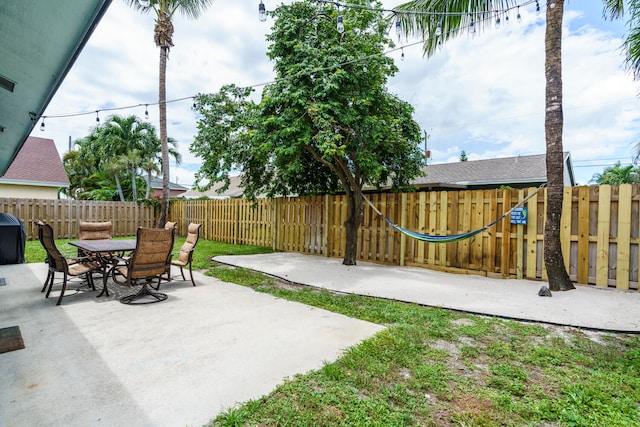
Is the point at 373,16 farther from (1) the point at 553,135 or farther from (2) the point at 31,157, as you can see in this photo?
(2) the point at 31,157

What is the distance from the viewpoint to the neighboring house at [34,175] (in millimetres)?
15477

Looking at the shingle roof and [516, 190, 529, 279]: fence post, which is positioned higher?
the shingle roof

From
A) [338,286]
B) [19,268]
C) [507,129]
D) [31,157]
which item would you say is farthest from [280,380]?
[507,129]

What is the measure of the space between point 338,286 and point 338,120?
365 cm

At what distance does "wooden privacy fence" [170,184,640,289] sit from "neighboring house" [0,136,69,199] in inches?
499

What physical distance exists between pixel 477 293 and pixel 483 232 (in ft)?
6.22

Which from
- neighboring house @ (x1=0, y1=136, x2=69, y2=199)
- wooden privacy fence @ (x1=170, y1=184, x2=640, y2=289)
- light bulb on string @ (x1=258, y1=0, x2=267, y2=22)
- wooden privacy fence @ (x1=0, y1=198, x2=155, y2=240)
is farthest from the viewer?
neighboring house @ (x1=0, y1=136, x2=69, y2=199)

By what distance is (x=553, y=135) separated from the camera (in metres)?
5.25

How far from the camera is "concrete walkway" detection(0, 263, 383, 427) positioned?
83.0 inches

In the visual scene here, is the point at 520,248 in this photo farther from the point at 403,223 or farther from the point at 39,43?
the point at 39,43

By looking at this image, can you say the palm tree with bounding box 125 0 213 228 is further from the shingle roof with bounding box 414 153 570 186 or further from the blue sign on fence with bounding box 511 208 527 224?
the blue sign on fence with bounding box 511 208 527 224

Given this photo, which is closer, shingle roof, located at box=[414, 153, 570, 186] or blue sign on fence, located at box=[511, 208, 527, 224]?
blue sign on fence, located at box=[511, 208, 527, 224]

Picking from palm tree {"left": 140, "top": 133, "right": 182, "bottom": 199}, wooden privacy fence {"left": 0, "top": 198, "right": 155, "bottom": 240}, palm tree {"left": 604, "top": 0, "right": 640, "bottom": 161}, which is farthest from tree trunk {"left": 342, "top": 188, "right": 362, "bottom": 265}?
palm tree {"left": 140, "top": 133, "right": 182, "bottom": 199}

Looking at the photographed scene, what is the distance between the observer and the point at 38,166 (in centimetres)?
1662
